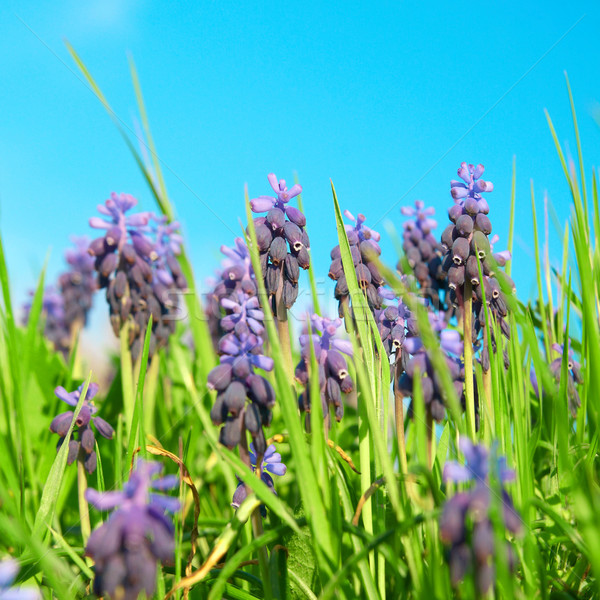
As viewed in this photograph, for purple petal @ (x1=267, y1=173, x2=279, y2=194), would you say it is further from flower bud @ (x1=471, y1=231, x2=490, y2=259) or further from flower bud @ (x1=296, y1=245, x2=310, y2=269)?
flower bud @ (x1=471, y1=231, x2=490, y2=259)

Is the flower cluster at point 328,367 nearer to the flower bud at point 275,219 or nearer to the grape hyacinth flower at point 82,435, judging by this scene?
the flower bud at point 275,219

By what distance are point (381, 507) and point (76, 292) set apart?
9.42 m

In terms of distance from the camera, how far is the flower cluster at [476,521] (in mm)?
1275

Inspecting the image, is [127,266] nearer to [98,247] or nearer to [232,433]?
[98,247]

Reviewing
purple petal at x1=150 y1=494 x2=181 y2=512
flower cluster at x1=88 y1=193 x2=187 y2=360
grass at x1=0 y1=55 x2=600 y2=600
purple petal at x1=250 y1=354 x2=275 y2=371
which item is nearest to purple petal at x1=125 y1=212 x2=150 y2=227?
flower cluster at x1=88 y1=193 x2=187 y2=360

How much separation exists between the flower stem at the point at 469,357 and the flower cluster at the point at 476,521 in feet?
5.22

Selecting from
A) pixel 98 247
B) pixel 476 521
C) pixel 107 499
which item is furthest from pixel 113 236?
pixel 476 521

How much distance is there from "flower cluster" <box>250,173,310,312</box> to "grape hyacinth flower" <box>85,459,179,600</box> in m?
2.12

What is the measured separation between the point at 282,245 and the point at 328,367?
0.82 m

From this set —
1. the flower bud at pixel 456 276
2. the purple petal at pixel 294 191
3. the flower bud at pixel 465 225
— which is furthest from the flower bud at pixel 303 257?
the flower bud at pixel 465 225

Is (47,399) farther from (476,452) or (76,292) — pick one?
(76,292)

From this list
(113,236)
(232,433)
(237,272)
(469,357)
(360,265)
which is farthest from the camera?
(113,236)

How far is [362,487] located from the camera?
2816 millimetres

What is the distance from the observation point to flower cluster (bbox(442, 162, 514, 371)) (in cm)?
362
